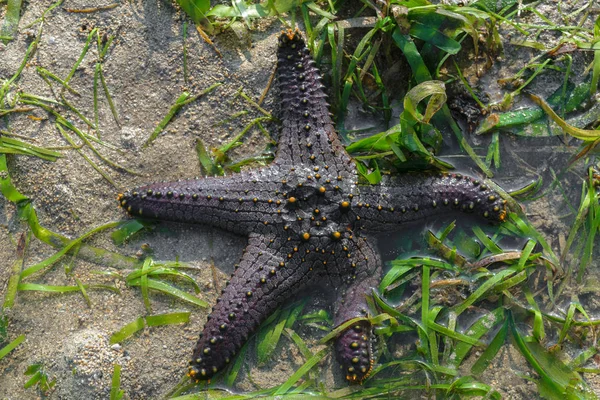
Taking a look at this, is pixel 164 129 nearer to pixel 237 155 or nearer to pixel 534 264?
pixel 237 155

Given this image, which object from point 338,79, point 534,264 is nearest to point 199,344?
point 338,79

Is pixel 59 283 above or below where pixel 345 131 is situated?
below

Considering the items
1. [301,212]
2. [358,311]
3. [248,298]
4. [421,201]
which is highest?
[301,212]

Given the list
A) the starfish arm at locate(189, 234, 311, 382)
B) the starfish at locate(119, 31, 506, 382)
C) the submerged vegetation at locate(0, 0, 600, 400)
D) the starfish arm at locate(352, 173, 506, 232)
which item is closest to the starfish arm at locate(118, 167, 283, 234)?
the starfish at locate(119, 31, 506, 382)

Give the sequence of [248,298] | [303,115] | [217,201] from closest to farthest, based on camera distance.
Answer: [248,298] → [217,201] → [303,115]

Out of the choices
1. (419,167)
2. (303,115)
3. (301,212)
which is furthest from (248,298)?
(419,167)

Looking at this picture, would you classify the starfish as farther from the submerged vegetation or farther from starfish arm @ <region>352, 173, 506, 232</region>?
the submerged vegetation

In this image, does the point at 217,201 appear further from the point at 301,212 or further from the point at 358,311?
the point at 358,311
